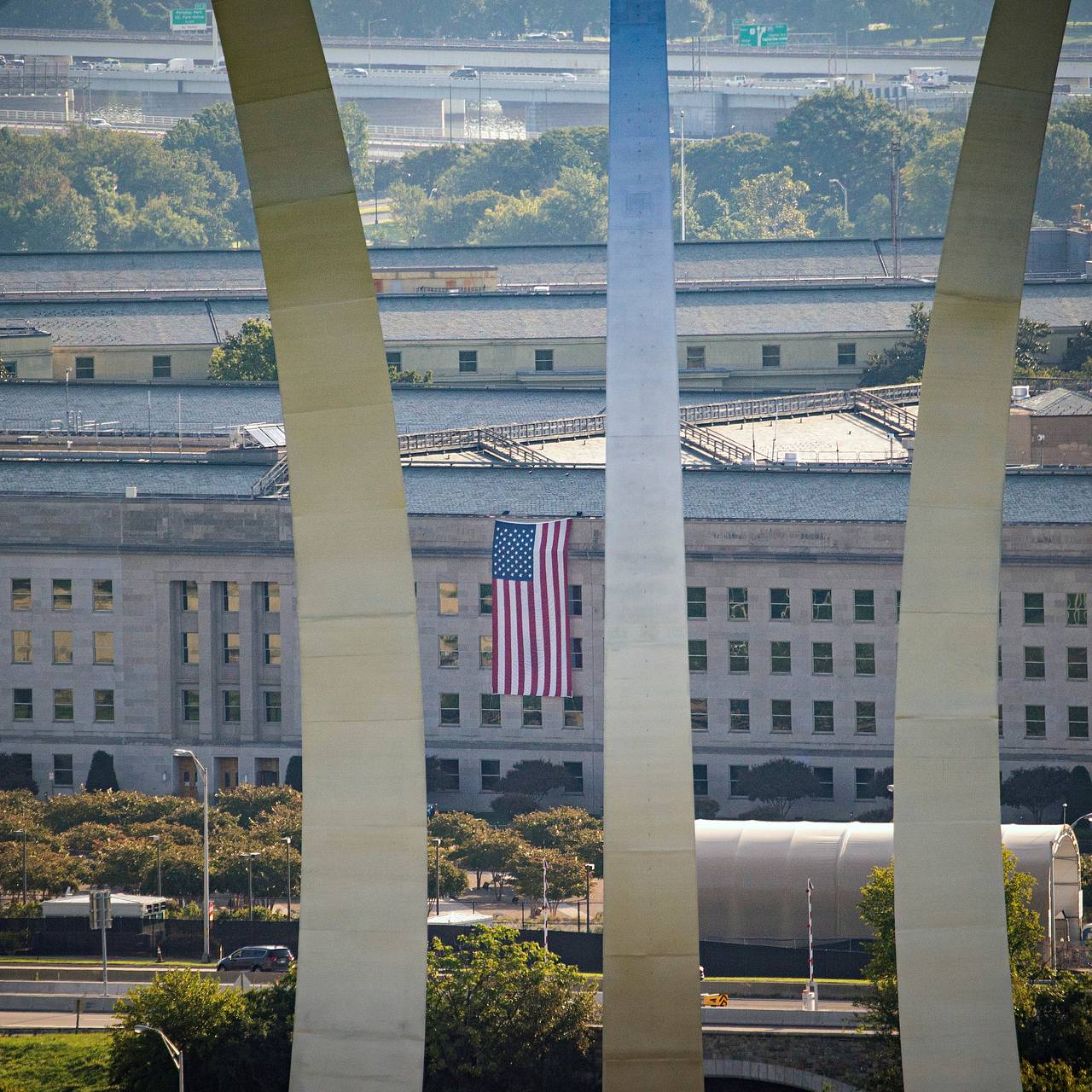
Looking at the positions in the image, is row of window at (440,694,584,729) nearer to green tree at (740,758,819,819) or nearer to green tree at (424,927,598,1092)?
green tree at (740,758,819,819)

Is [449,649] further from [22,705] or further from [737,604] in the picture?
[22,705]

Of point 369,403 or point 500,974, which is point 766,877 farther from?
point 369,403

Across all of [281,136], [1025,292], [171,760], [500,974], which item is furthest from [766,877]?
[1025,292]

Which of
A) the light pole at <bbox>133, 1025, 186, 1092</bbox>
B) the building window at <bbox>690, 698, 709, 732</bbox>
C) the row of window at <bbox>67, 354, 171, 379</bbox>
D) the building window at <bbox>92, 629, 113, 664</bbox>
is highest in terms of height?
the row of window at <bbox>67, 354, 171, 379</bbox>

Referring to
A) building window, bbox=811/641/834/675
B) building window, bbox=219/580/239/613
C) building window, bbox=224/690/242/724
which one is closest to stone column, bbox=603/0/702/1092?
building window, bbox=811/641/834/675

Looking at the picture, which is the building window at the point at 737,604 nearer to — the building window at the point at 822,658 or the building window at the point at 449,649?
the building window at the point at 822,658

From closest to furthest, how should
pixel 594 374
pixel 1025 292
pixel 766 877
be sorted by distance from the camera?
pixel 766 877 < pixel 594 374 < pixel 1025 292

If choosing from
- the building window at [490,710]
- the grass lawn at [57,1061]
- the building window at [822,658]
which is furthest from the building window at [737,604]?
the grass lawn at [57,1061]
